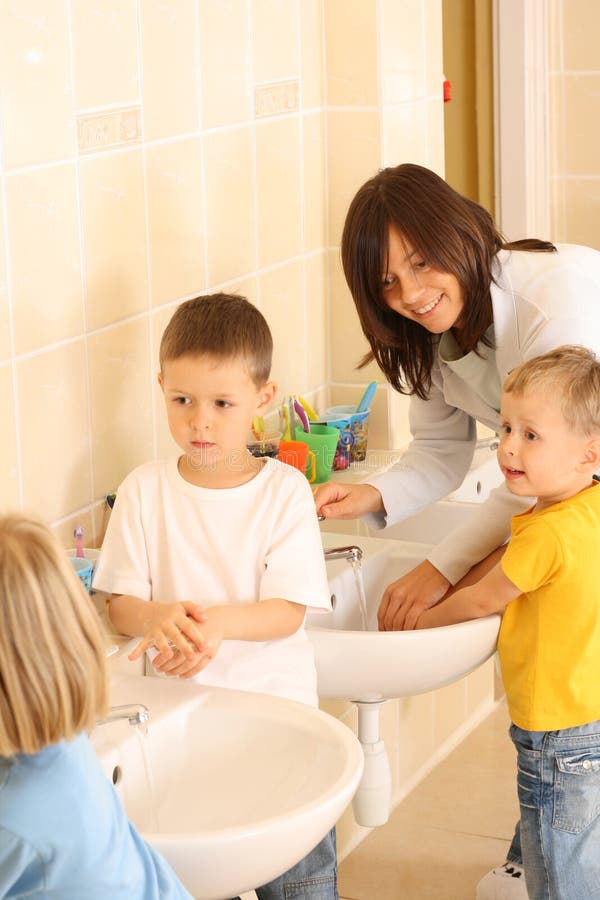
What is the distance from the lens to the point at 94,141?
198 centimetres

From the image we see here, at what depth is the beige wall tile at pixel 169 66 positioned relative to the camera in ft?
6.91

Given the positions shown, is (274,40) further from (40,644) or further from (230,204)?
(40,644)

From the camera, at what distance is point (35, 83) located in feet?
6.06

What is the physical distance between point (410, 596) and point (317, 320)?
2.74ft

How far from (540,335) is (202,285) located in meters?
0.63

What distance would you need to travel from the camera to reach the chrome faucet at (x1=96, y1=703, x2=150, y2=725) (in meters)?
1.48

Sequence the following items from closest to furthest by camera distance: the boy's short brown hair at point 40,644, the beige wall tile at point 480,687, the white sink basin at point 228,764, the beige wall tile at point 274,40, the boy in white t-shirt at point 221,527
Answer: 1. the boy's short brown hair at point 40,644
2. the white sink basin at point 228,764
3. the boy in white t-shirt at point 221,527
4. the beige wall tile at point 274,40
5. the beige wall tile at point 480,687

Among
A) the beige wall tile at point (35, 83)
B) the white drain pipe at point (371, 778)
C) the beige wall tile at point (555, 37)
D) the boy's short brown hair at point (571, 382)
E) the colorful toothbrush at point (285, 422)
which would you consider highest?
the beige wall tile at point (555, 37)

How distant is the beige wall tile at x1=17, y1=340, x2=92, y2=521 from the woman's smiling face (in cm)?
47

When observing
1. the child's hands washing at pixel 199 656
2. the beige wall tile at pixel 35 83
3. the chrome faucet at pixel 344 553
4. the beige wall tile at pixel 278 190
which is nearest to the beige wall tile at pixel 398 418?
the beige wall tile at pixel 278 190

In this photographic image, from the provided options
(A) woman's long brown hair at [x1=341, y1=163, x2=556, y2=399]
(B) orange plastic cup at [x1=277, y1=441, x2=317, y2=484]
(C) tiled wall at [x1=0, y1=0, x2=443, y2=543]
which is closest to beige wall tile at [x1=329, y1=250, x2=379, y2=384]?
(C) tiled wall at [x1=0, y1=0, x2=443, y2=543]

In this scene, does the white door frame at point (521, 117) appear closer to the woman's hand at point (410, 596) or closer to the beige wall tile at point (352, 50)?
the beige wall tile at point (352, 50)

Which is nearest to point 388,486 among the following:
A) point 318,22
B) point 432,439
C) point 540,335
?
point 432,439

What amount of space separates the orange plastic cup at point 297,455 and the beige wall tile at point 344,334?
33 centimetres
